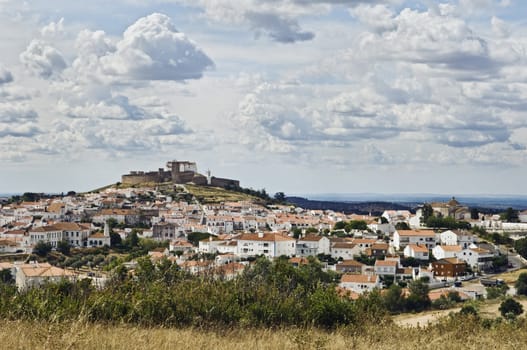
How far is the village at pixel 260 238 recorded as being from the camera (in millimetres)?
44625

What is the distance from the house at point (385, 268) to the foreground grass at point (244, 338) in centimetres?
3741

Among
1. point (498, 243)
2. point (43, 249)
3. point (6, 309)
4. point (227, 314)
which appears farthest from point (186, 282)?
point (498, 243)

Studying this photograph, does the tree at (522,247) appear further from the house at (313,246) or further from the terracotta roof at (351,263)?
the house at (313,246)

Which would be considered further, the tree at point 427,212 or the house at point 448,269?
the tree at point 427,212

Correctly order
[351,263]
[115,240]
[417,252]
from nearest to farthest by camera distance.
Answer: [351,263] < [417,252] < [115,240]

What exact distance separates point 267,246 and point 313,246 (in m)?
3.46

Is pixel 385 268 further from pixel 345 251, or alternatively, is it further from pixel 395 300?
pixel 395 300

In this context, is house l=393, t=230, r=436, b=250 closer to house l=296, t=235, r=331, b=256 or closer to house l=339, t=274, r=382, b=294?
house l=296, t=235, r=331, b=256

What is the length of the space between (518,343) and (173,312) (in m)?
3.56

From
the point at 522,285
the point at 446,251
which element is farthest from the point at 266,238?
the point at 522,285

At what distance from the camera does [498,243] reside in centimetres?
5509

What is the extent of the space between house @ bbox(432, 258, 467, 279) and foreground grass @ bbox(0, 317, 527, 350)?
38810 millimetres

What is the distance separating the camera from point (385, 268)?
44.5 metres

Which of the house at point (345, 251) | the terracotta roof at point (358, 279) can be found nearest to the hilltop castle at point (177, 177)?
the house at point (345, 251)
